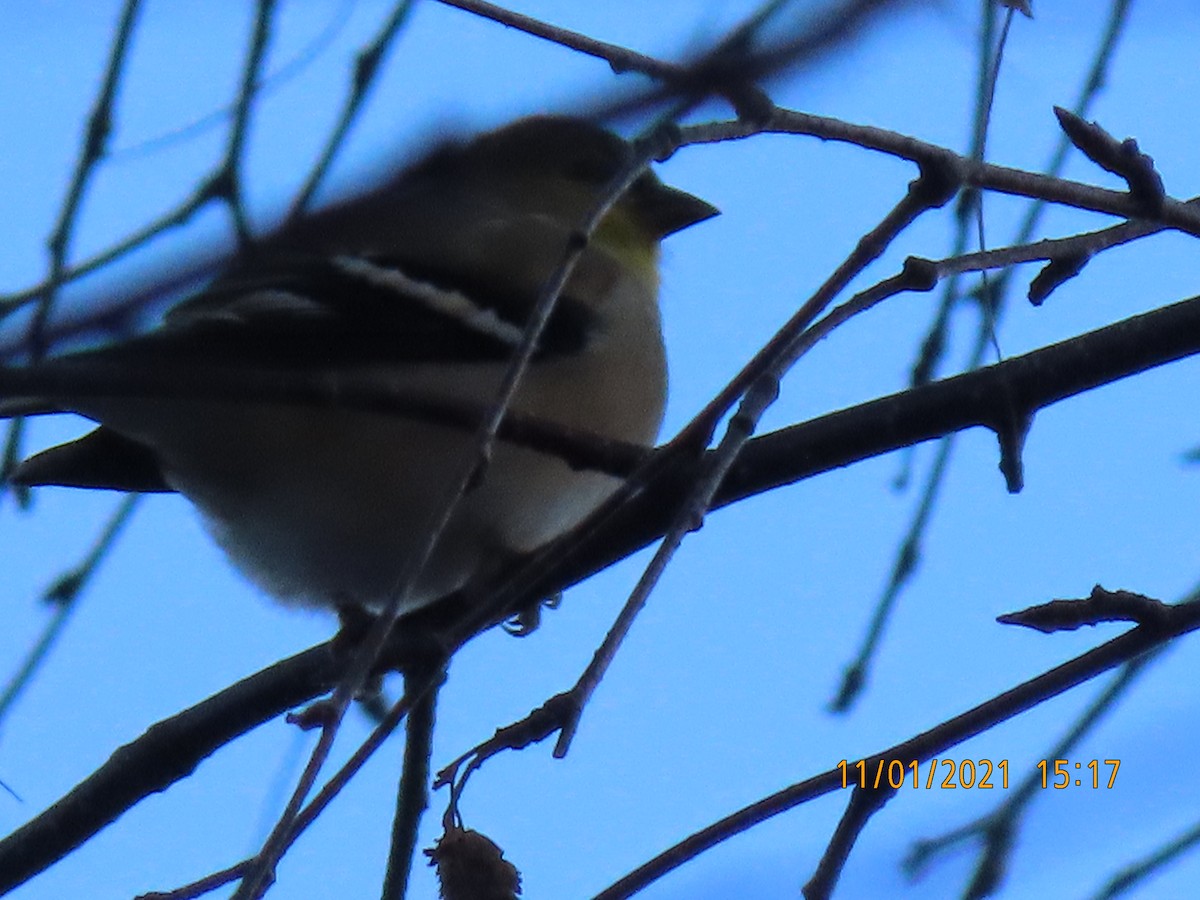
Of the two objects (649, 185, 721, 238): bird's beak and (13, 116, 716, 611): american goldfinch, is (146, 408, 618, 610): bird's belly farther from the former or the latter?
(649, 185, 721, 238): bird's beak

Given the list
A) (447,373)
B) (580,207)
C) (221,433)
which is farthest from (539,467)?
(580,207)

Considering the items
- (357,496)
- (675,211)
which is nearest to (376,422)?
(357,496)

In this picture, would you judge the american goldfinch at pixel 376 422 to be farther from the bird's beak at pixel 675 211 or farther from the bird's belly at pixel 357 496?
the bird's beak at pixel 675 211

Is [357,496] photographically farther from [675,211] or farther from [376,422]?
[675,211]

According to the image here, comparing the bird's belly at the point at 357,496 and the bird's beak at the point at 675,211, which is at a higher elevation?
the bird's beak at the point at 675,211

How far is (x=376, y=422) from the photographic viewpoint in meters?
3.51

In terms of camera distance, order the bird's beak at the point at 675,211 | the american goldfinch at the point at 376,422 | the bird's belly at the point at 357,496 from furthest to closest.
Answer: the bird's beak at the point at 675,211 < the bird's belly at the point at 357,496 < the american goldfinch at the point at 376,422

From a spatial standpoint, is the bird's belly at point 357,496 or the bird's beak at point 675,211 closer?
the bird's belly at point 357,496

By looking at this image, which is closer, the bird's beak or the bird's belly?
the bird's belly

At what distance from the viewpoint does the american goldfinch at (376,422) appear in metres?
3.35

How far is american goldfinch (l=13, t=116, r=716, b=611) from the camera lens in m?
3.35

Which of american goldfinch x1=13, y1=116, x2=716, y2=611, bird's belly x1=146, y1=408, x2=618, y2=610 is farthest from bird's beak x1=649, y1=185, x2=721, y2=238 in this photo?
bird's belly x1=146, y1=408, x2=618, y2=610

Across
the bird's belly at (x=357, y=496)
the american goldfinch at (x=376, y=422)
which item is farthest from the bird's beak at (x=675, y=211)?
the bird's belly at (x=357, y=496)

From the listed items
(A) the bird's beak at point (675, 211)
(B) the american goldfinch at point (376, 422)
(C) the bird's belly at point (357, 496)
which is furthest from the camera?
(A) the bird's beak at point (675, 211)
